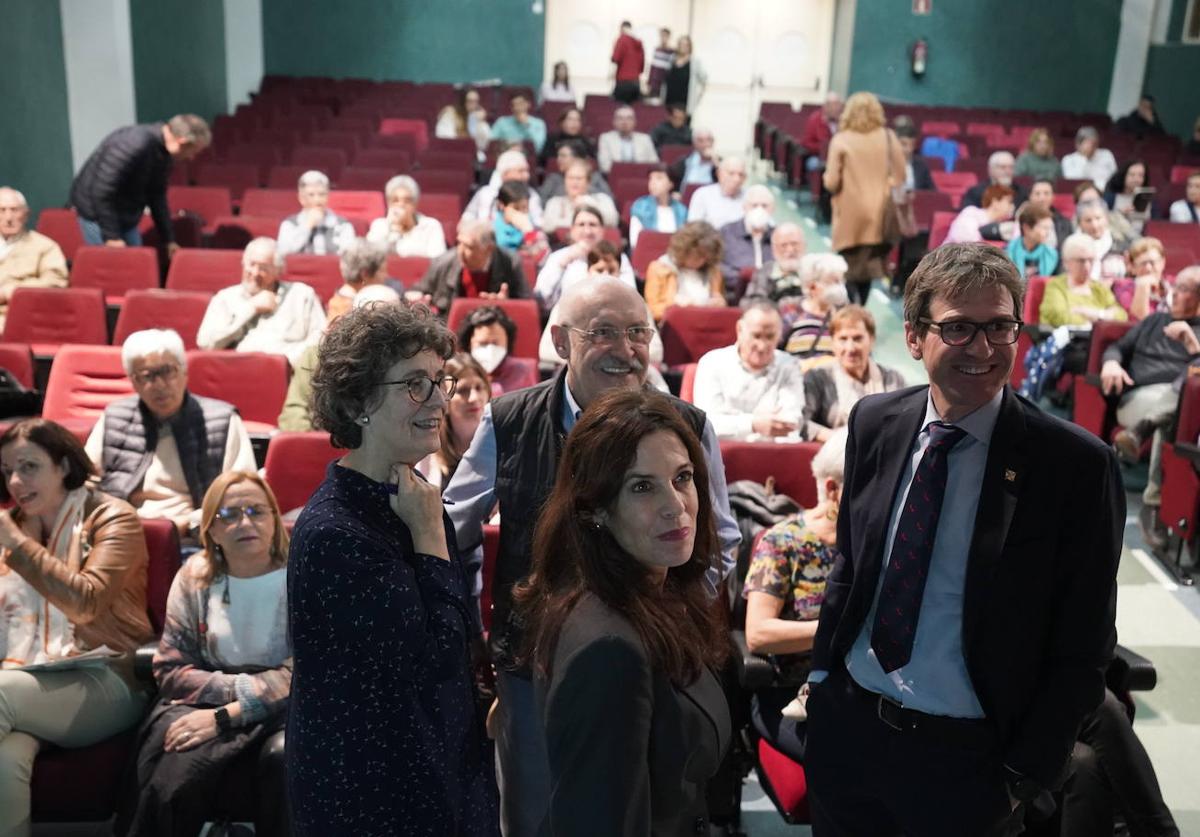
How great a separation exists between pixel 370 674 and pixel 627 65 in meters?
11.6

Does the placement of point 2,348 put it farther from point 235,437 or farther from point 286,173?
point 286,173

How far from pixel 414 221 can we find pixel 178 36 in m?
5.23

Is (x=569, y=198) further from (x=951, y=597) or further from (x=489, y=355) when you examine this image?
(x=951, y=597)

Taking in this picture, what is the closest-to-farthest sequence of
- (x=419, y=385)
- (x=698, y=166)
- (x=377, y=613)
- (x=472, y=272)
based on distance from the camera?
(x=377, y=613)
(x=419, y=385)
(x=472, y=272)
(x=698, y=166)

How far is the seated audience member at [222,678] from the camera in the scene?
2.24 metres

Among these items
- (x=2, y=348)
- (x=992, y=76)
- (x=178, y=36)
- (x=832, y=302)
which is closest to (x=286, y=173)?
(x=178, y=36)

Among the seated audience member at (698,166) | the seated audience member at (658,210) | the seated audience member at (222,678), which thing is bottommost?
the seated audience member at (222,678)

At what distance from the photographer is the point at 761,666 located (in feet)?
7.36

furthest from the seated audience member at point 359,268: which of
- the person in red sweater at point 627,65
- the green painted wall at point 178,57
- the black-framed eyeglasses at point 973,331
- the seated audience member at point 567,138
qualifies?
the person in red sweater at point 627,65

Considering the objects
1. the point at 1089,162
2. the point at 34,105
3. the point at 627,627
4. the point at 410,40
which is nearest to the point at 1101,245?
the point at 1089,162

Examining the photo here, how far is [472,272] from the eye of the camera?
5020mm

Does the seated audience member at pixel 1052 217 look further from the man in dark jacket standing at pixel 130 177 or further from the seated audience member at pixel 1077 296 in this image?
the man in dark jacket standing at pixel 130 177

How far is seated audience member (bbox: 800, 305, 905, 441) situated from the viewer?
382cm

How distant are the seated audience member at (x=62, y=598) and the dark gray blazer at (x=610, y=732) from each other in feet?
4.81
